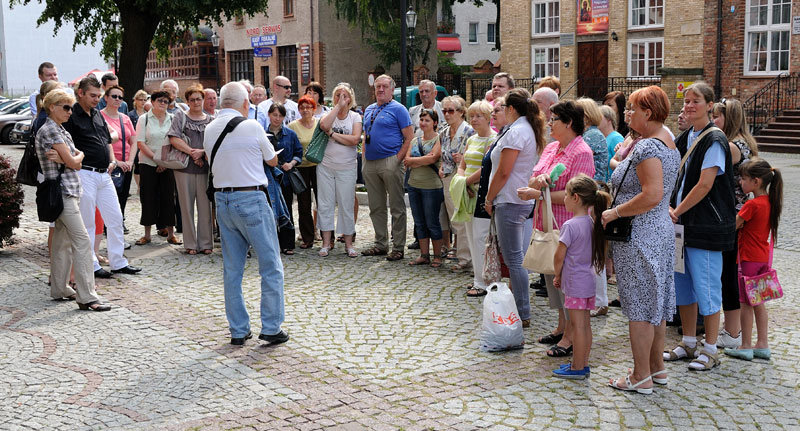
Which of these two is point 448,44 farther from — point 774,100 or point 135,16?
point 135,16

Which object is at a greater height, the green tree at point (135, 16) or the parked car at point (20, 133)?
the green tree at point (135, 16)

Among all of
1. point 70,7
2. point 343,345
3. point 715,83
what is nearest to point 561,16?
point 715,83

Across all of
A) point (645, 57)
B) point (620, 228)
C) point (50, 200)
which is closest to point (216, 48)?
point (645, 57)

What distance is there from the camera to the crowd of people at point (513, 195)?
5477 millimetres

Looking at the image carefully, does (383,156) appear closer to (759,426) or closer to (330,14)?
(759,426)

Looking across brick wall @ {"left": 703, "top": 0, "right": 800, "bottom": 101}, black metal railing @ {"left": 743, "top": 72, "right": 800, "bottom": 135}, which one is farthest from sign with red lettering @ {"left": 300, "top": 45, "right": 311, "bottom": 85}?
black metal railing @ {"left": 743, "top": 72, "right": 800, "bottom": 135}

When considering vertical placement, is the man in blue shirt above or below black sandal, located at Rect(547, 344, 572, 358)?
above

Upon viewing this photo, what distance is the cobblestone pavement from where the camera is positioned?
5.13 meters

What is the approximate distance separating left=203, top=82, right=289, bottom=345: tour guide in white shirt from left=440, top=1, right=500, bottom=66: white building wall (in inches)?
2143

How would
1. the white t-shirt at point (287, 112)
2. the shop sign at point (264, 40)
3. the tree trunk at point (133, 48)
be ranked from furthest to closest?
the shop sign at point (264, 40) → the tree trunk at point (133, 48) → the white t-shirt at point (287, 112)

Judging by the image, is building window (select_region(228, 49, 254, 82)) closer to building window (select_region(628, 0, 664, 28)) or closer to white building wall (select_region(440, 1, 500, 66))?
white building wall (select_region(440, 1, 500, 66))

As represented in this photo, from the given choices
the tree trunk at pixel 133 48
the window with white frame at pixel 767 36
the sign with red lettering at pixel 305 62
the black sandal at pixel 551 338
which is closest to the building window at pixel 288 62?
the sign with red lettering at pixel 305 62

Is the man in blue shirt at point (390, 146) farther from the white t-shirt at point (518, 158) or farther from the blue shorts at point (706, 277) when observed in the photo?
the blue shorts at point (706, 277)

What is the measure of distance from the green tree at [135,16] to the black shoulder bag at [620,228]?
65.5ft
